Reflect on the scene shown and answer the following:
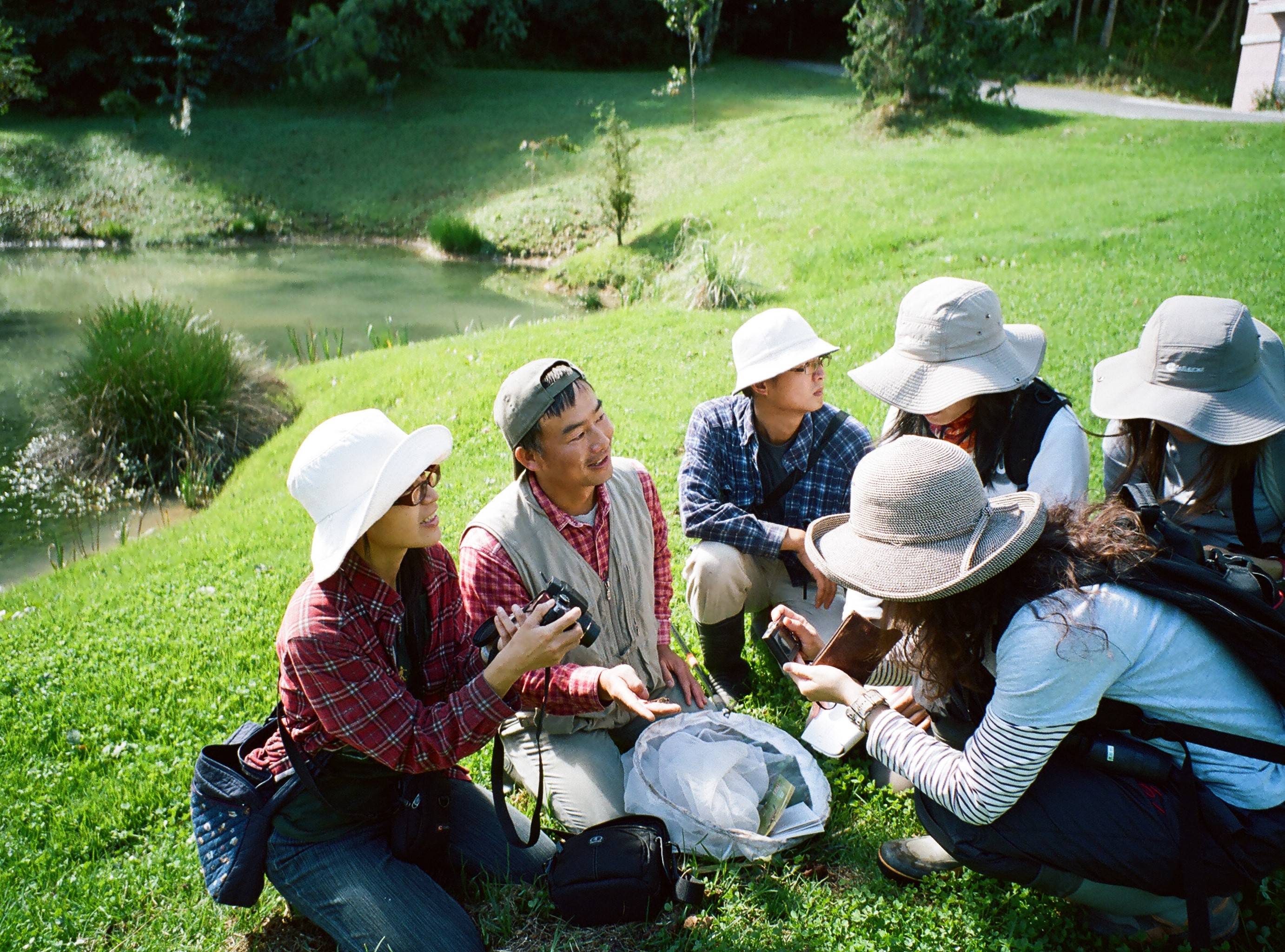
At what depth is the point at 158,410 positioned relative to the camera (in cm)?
892

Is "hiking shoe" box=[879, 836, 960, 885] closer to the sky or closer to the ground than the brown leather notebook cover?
closer to the ground

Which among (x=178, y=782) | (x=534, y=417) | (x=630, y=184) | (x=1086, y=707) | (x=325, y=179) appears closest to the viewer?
(x=1086, y=707)

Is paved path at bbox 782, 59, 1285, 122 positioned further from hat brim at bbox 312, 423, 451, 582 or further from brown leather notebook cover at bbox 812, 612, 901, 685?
hat brim at bbox 312, 423, 451, 582

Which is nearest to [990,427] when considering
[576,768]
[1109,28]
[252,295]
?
[576,768]

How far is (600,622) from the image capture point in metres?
3.46

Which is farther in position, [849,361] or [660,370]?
[660,370]

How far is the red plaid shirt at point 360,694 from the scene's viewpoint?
2.58 metres

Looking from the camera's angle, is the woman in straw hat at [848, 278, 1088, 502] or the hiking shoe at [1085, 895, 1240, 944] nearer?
the hiking shoe at [1085, 895, 1240, 944]

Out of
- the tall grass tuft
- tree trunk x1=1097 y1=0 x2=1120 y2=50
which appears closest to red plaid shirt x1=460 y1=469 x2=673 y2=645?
the tall grass tuft

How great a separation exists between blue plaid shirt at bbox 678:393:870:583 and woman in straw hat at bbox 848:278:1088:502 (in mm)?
562

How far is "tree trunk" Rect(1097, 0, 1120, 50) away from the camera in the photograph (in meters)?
29.5

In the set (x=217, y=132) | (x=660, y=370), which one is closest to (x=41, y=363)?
(x=660, y=370)

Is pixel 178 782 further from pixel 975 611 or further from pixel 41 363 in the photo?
pixel 41 363

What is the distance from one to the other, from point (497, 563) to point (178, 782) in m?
1.69
